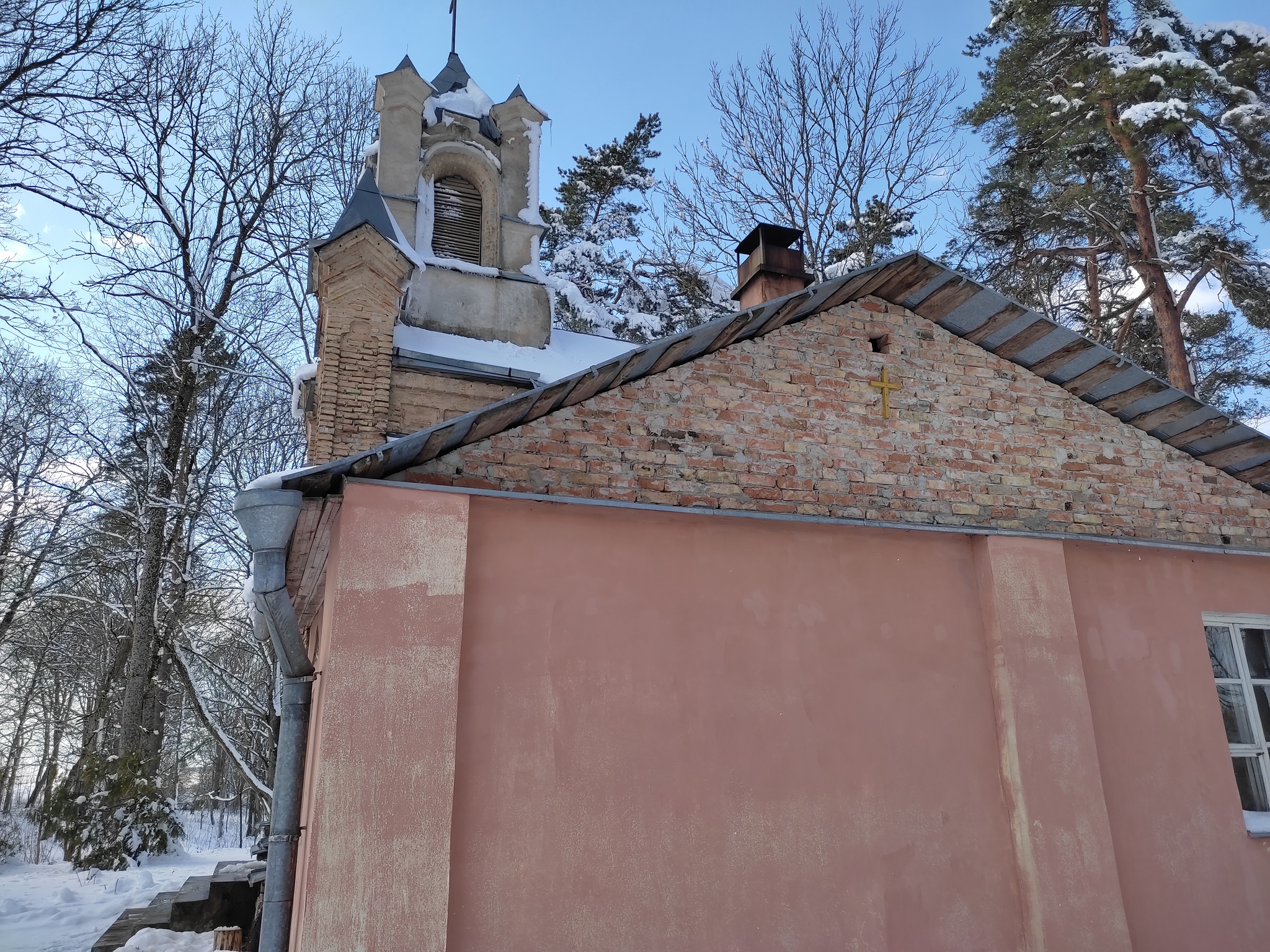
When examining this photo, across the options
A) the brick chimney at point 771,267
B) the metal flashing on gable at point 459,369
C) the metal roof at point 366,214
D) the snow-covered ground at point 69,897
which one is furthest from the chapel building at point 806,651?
the snow-covered ground at point 69,897

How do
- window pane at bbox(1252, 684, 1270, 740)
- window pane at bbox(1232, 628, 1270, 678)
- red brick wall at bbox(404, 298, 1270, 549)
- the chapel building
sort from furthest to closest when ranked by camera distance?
window pane at bbox(1232, 628, 1270, 678) < window pane at bbox(1252, 684, 1270, 740) < red brick wall at bbox(404, 298, 1270, 549) < the chapel building

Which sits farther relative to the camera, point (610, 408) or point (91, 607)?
point (91, 607)

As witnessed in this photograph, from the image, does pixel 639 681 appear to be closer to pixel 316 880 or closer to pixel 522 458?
pixel 522 458

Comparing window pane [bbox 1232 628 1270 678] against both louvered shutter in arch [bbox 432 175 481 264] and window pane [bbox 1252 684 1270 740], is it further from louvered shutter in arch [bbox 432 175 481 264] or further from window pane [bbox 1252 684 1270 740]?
louvered shutter in arch [bbox 432 175 481 264]

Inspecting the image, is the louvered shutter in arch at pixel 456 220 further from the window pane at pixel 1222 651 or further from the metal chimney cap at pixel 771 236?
the window pane at pixel 1222 651


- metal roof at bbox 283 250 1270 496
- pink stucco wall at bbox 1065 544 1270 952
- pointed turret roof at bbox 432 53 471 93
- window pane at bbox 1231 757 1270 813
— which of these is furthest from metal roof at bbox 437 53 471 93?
window pane at bbox 1231 757 1270 813

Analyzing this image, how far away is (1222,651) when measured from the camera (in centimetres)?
652

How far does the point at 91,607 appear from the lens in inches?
882

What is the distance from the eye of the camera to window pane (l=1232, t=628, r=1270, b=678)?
21.5 ft

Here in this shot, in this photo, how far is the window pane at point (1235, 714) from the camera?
6.34 m

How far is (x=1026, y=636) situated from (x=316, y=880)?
4.44 meters

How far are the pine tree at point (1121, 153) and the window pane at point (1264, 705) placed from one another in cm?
718

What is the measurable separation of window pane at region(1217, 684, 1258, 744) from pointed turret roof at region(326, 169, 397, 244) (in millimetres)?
9280

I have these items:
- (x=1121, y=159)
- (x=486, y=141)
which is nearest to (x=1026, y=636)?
(x=486, y=141)
